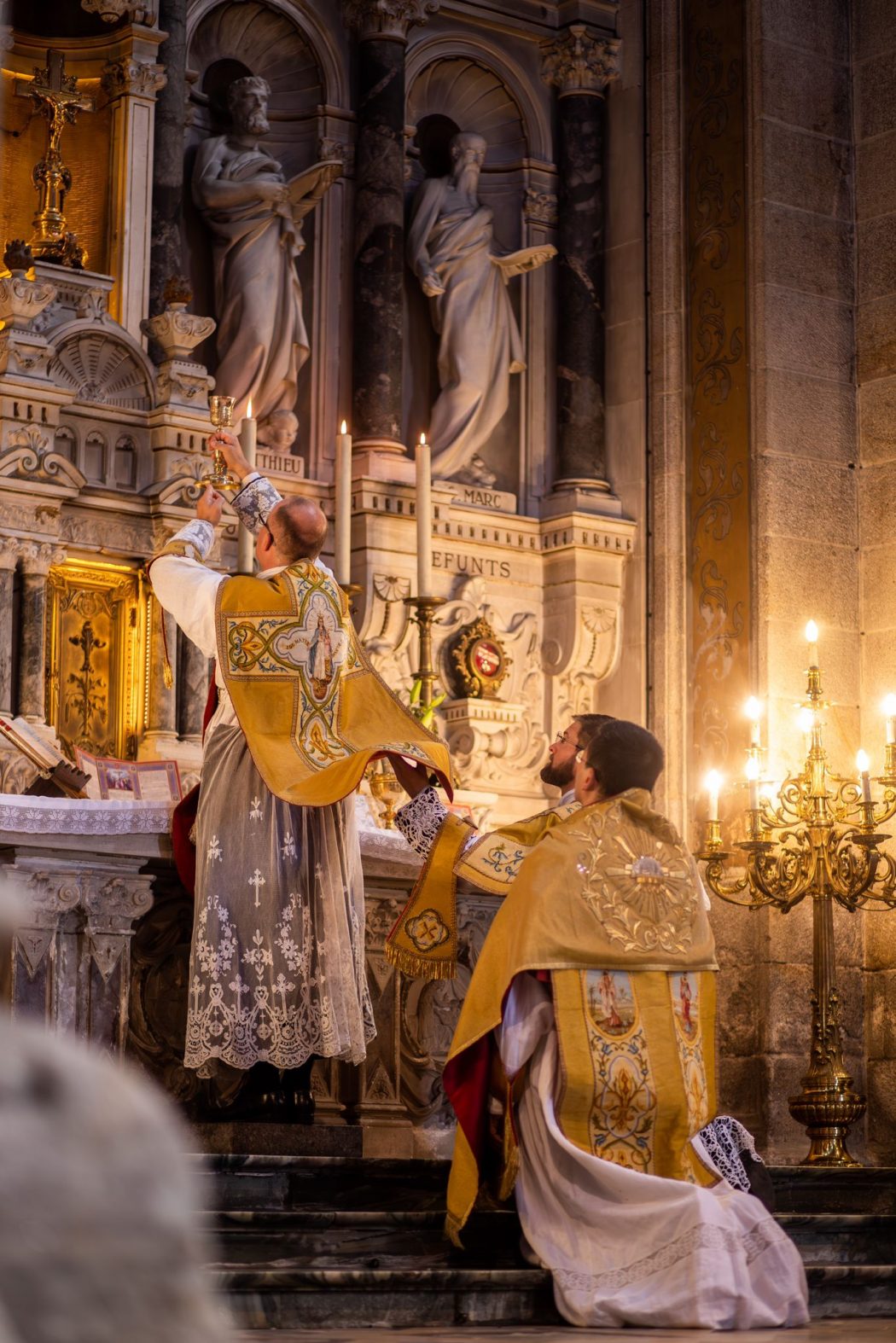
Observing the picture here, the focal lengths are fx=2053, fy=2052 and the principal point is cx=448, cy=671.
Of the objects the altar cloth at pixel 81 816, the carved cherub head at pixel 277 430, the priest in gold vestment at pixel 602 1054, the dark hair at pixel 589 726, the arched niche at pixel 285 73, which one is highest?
the arched niche at pixel 285 73

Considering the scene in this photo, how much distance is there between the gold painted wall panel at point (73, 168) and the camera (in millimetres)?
8742

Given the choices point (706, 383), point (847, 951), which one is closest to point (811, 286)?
point (706, 383)

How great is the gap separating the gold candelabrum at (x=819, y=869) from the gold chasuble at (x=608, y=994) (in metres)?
2.46

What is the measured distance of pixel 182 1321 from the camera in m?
0.94

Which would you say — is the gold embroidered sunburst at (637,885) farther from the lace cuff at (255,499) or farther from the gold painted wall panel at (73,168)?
the gold painted wall panel at (73,168)

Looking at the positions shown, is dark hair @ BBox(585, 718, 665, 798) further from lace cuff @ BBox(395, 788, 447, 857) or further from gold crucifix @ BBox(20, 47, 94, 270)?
gold crucifix @ BBox(20, 47, 94, 270)

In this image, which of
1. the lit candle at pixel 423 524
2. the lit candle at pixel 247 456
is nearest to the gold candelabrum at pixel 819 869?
the lit candle at pixel 423 524

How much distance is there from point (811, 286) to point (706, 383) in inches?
26.2

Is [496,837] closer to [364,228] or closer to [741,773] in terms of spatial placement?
[741,773]

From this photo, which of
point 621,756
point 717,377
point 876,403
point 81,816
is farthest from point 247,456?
point 876,403

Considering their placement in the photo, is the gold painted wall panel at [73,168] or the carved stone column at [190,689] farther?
the gold painted wall panel at [73,168]

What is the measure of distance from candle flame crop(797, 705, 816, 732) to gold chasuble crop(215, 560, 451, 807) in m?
3.13

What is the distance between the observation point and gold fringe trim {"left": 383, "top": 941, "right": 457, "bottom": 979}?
17.6 feet

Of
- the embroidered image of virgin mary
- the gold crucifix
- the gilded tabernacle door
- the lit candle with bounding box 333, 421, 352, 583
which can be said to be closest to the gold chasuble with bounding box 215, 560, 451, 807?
the embroidered image of virgin mary
